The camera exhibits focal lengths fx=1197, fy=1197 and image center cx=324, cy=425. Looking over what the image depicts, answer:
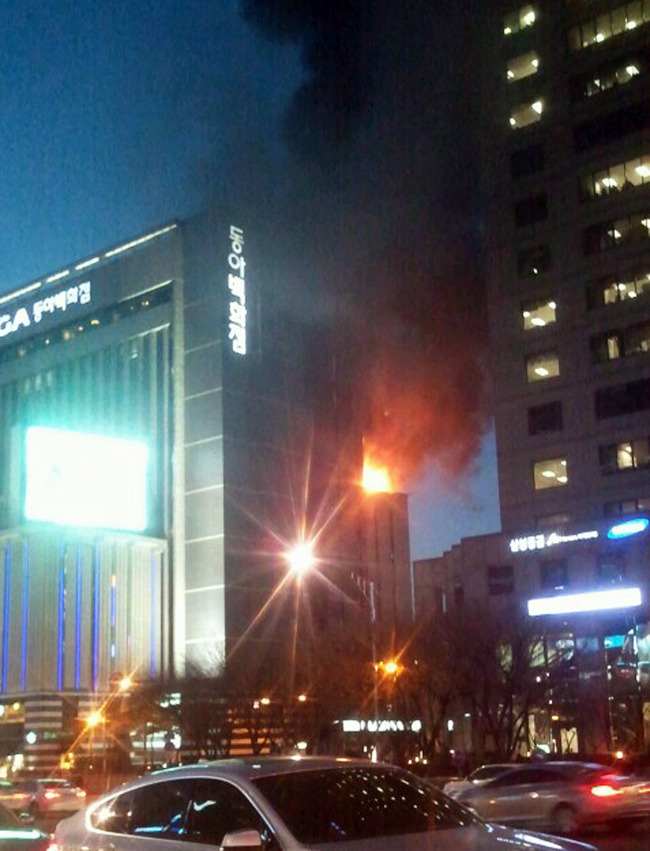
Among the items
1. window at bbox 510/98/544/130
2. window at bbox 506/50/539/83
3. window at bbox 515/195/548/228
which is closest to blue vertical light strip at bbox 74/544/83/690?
window at bbox 515/195/548/228

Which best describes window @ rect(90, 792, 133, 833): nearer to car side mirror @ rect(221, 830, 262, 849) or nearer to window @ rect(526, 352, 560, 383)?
car side mirror @ rect(221, 830, 262, 849)

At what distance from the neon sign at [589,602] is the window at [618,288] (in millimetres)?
18774

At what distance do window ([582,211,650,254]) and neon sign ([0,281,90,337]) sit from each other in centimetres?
3305

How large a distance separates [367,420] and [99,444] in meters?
30.6

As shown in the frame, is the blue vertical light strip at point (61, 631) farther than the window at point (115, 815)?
Yes

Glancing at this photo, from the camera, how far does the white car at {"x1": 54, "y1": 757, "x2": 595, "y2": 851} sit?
702 cm

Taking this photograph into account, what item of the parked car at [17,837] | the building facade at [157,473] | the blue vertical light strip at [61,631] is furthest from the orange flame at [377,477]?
the parked car at [17,837]

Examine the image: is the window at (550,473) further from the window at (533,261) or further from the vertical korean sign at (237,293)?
the vertical korean sign at (237,293)

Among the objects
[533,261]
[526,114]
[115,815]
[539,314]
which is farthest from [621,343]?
[115,815]

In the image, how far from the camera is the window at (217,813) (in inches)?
292

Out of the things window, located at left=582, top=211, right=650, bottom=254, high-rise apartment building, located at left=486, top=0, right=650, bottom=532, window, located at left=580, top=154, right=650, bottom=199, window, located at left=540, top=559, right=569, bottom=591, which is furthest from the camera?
window, located at left=580, top=154, right=650, bottom=199

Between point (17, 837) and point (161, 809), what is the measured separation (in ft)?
13.7

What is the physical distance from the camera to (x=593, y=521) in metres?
64.6

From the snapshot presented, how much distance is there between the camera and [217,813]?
7.64 m
